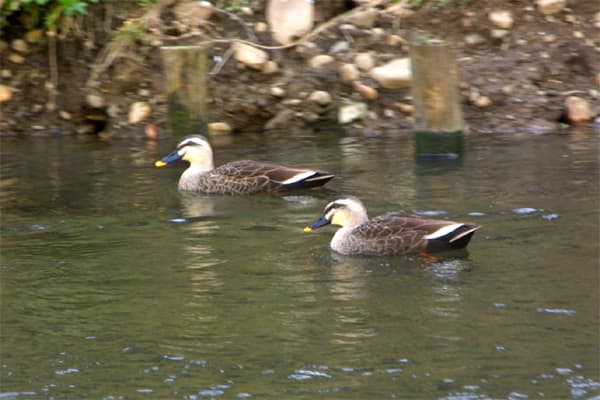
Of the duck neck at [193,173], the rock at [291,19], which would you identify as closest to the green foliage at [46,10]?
the rock at [291,19]

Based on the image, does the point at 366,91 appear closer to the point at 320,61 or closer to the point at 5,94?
the point at 320,61

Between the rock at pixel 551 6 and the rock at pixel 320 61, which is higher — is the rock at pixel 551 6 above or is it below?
above

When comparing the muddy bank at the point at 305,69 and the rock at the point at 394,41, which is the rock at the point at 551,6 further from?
the rock at the point at 394,41

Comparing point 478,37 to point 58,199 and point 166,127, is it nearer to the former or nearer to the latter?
point 166,127

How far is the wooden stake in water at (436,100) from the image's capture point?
1404cm

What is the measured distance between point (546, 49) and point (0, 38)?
8.11 m

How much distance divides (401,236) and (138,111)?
879 centimetres

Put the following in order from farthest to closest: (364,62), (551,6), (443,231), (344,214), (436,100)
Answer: (551,6)
(364,62)
(436,100)
(344,214)
(443,231)

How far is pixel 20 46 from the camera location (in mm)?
18469

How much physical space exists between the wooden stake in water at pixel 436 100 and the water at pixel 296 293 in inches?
16.7

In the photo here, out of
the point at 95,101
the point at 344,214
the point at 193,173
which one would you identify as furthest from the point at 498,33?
the point at 344,214

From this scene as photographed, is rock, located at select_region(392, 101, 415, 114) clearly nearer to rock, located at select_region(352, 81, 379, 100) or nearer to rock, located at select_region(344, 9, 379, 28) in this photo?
rock, located at select_region(352, 81, 379, 100)

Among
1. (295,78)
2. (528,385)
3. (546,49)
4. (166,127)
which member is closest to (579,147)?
(546,49)

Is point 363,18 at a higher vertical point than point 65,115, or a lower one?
higher
